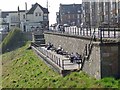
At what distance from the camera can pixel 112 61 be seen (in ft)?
65.5

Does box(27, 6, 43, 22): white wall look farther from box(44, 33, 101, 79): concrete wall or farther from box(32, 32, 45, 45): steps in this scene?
box(44, 33, 101, 79): concrete wall

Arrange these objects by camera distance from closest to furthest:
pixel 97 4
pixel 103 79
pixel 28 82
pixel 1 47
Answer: pixel 103 79
pixel 28 82
pixel 1 47
pixel 97 4

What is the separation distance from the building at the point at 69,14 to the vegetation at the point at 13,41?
3482 centimetres

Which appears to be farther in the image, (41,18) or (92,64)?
(41,18)

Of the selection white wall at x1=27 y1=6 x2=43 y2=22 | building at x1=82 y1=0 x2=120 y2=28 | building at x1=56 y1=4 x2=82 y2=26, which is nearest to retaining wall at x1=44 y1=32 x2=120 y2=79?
building at x1=82 y1=0 x2=120 y2=28

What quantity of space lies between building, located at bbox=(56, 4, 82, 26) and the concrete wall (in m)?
53.8

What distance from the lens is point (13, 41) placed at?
204 feet

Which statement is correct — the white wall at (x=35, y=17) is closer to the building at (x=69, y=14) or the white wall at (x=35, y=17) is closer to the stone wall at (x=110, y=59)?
the building at (x=69, y=14)

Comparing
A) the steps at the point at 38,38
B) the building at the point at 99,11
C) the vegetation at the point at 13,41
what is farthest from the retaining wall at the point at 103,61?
the building at the point at 99,11

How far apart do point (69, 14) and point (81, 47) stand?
7416cm

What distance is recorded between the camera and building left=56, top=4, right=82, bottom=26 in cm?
9894

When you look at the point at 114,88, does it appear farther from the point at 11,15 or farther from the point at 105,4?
the point at 11,15

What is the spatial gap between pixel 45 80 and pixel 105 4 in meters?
63.6

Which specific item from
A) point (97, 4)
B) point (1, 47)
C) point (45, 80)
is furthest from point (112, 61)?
point (97, 4)
